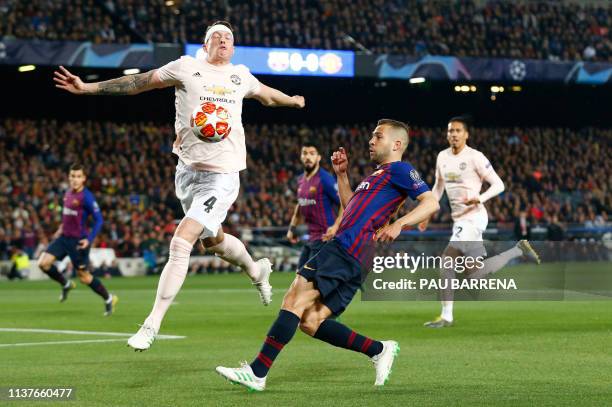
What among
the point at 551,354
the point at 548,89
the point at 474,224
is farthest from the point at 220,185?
the point at 548,89

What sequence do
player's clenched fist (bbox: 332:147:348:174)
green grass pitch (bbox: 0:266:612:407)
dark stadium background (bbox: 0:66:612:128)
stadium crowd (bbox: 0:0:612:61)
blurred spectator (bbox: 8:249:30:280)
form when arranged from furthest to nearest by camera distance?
dark stadium background (bbox: 0:66:612:128)
stadium crowd (bbox: 0:0:612:61)
blurred spectator (bbox: 8:249:30:280)
player's clenched fist (bbox: 332:147:348:174)
green grass pitch (bbox: 0:266:612:407)

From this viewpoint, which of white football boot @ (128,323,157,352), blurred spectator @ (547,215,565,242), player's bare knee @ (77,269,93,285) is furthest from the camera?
blurred spectator @ (547,215,565,242)

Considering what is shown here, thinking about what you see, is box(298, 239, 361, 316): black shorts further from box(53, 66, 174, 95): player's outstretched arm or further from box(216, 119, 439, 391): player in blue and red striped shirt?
box(53, 66, 174, 95): player's outstretched arm

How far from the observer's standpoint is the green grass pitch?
25.5 feet

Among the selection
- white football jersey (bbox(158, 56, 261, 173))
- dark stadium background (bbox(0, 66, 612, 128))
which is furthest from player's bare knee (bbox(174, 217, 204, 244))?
dark stadium background (bbox(0, 66, 612, 128))

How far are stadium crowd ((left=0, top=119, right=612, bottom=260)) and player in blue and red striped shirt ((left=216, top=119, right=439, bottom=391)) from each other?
2234 centimetres

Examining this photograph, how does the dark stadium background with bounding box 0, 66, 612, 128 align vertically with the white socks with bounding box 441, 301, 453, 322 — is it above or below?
above

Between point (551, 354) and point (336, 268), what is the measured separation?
11.4 feet

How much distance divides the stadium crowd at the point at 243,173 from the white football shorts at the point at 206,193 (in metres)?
20.3

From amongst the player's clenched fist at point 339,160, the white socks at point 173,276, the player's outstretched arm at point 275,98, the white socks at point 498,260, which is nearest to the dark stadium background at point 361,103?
the white socks at point 498,260

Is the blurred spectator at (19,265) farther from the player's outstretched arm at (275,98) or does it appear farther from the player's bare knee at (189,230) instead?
the player's bare knee at (189,230)

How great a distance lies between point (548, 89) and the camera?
46.2m

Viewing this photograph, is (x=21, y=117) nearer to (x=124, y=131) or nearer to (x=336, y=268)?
(x=124, y=131)

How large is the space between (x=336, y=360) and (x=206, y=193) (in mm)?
1964
